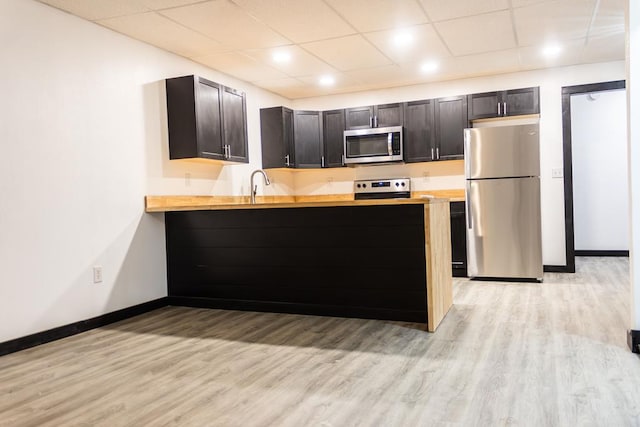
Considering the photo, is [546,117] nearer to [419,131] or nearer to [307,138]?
[419,131]

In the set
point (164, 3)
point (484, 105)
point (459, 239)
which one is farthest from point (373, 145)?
point (164, 3)

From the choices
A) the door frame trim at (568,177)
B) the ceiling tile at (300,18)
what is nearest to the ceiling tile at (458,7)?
the ceiling tile at (300,18)

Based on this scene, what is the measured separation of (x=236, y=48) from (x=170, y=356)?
113 inches

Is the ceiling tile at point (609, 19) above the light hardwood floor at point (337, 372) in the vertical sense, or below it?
above

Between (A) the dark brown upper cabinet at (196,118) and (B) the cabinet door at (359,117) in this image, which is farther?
(B) the cabinet door at (359,117)

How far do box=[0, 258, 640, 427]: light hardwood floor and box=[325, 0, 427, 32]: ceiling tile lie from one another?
7.67 feet

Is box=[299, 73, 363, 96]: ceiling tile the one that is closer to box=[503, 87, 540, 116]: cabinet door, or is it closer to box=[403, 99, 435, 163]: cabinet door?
box=[403, 99, 435, 163]: cabinet door

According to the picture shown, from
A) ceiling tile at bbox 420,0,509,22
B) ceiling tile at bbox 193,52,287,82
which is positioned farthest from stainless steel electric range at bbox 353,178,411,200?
ceiling tile at bbox 420,0,509,22

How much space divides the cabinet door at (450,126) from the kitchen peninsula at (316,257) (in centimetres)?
206

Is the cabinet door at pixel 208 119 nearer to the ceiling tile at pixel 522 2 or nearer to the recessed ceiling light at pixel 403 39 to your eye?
the recessed ceiling light at pixel 403 39

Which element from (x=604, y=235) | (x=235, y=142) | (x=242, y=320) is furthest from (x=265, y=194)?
(x=604, y=235)

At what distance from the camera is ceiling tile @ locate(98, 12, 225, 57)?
3688 mm

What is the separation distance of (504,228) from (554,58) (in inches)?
74.5

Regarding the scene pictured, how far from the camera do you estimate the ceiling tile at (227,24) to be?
3.50 m
